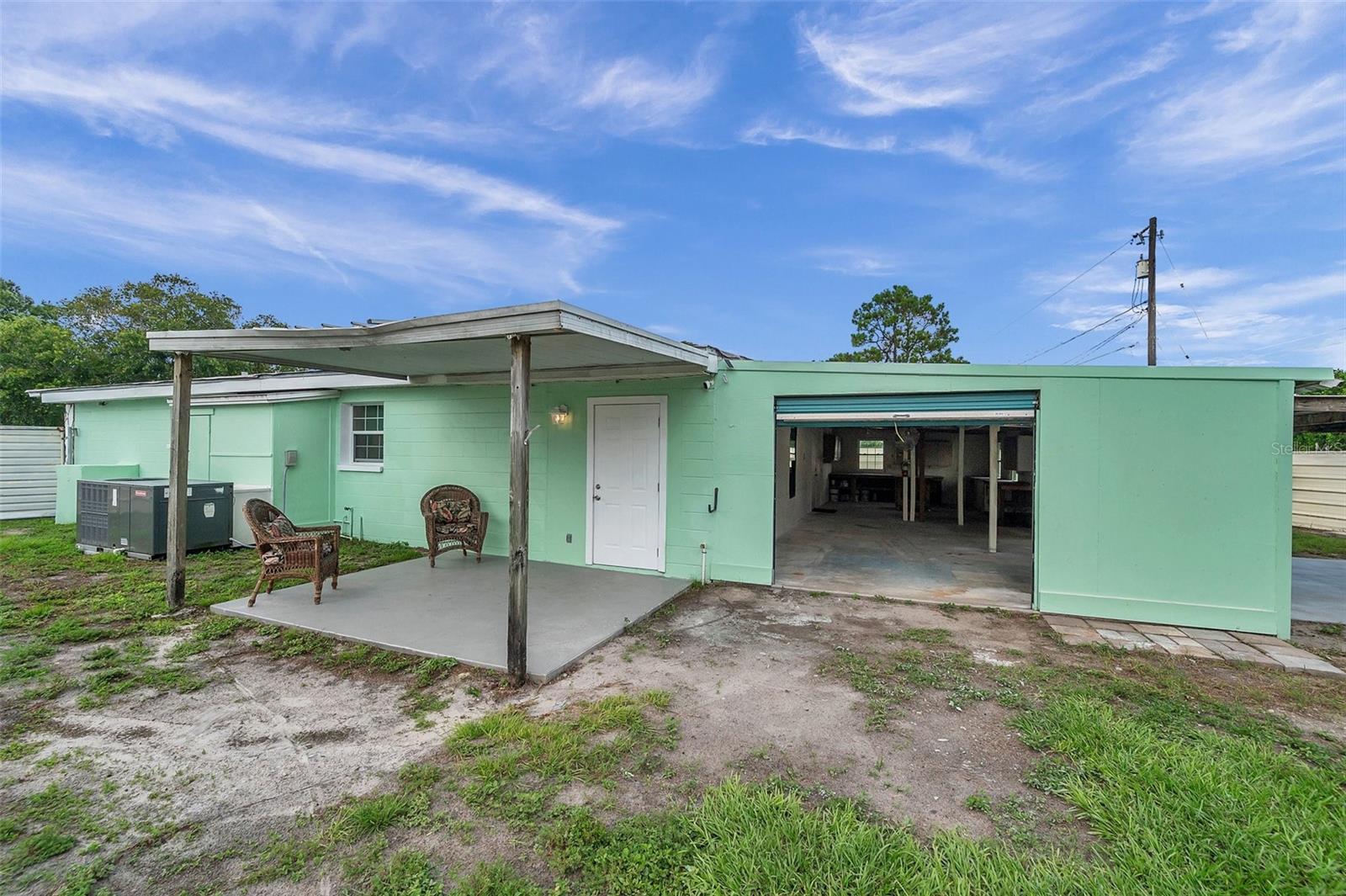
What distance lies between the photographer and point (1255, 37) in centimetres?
624

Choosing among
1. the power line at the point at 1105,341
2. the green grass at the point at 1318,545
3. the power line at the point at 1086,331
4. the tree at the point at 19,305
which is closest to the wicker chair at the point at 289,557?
the green grass at the point at 1318,545

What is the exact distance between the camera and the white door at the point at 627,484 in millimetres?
6105

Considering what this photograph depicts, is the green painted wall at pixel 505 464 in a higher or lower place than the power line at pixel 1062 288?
lower

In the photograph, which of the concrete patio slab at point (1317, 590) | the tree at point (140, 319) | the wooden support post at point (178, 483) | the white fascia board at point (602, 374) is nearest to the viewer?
the wooden support post at point (178, 483)

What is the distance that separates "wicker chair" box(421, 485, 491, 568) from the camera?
6.42 metres

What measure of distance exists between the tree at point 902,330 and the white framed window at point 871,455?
4.78 m

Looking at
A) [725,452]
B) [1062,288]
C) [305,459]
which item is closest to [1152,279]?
[1062,288]

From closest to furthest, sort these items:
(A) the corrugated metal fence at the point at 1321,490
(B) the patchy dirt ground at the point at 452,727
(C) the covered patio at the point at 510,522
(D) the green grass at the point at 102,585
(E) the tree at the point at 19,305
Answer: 1. (B) the patchy dirt ground at the point at 452,727
2. (C) the covered patio at the point at 510,522
3. (D) the green grass at the point at 102,585
4. (A) the corrugated metal fence at the point at 1321,490
5. (E) the tree at the point at 19,305

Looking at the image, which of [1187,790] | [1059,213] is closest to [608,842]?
[1187,790]

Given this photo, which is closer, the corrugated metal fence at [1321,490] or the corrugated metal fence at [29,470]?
the corrugated metal fence at [29,470]

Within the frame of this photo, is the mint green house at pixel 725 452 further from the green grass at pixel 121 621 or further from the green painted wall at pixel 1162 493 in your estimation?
the green grass at pixel 121 621

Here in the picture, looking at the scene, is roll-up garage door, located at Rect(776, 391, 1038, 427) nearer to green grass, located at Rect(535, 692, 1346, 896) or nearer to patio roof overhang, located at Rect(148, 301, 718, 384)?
patio roof overhang, located at Rect(148, 301, 718, 384)

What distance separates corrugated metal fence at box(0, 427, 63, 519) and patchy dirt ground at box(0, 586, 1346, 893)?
1008 cm

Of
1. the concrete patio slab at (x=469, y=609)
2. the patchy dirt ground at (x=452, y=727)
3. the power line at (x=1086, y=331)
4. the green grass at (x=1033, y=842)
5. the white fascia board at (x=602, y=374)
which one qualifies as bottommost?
the patchy dirt ground at (x=452, y=727)
